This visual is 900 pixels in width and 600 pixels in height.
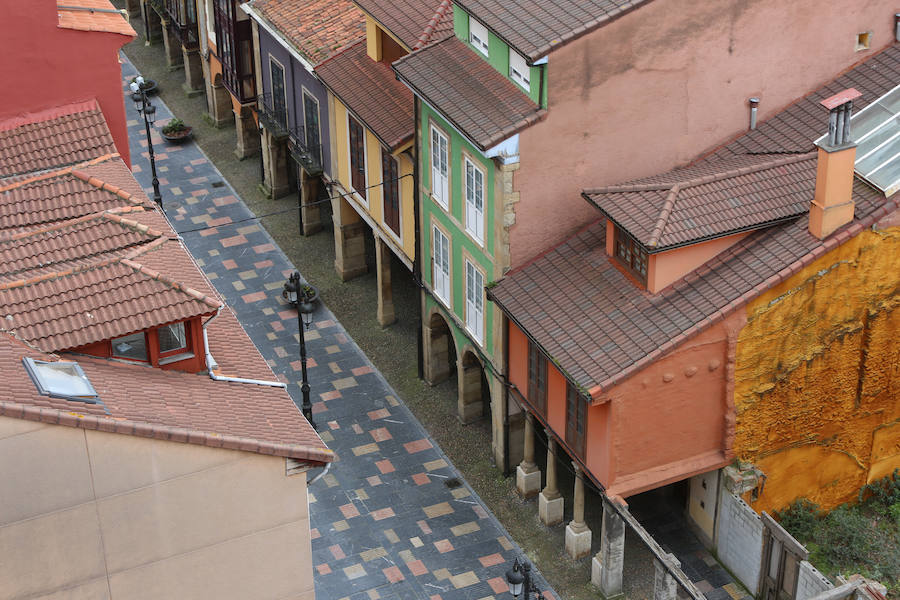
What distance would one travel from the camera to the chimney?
35.8 metres

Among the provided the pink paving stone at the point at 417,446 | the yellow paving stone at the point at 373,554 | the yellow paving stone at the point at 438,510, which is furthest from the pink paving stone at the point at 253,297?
the yellow paving stone at the point at 373,554

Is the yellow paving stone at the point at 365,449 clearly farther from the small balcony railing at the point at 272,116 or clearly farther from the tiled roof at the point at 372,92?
the small balcony railing at the point at 272,116

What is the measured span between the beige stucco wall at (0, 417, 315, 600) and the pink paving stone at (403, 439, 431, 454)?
48.6 feet

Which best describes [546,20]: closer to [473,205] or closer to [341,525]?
[473,205]

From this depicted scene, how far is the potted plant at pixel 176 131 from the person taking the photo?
64125 mm

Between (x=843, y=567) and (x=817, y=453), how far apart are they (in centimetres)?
314

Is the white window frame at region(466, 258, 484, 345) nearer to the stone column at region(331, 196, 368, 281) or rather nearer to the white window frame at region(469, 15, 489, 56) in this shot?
the white window frame at region(469, 15, 489, 56)

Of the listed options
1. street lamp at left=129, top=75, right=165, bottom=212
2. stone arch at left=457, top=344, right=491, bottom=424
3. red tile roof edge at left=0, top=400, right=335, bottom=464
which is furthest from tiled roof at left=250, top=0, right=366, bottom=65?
red tile roof edge at left=0, top=400, right=335, bottom=464

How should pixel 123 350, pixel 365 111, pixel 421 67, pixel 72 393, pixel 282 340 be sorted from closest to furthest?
1. pixel 72 393
2. pixel 123 350
3. pixel 421 67
4. pixel 365 111
5. pixel 282 340

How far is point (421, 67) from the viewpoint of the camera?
138 ft

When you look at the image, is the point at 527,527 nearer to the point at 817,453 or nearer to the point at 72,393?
the point at 817,453

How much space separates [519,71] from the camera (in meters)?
39.0

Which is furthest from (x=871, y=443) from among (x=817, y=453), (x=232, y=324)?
(x=232, y=324)

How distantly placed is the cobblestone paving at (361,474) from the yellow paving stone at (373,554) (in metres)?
0.03
